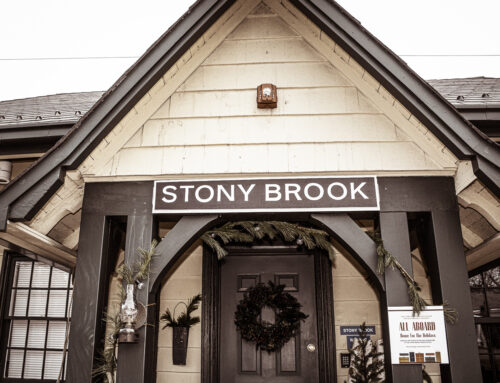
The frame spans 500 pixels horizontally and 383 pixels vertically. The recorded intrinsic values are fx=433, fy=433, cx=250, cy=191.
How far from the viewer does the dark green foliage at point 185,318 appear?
487 centimetres

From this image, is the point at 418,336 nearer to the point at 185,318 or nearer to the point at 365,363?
the point at 365,363

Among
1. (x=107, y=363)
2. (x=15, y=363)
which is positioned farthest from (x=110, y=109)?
(x=15, y=363)

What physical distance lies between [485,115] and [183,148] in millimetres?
3043

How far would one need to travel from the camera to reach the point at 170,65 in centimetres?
393

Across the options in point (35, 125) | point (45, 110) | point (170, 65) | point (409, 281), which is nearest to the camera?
point (409, 281)

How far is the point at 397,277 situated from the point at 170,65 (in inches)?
106

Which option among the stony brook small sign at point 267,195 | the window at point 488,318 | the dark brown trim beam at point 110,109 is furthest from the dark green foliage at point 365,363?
the dark brown trim beam at point 110,109

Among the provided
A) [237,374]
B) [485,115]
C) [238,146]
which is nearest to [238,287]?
[237,374]

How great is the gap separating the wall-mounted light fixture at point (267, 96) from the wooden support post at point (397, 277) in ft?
4.58

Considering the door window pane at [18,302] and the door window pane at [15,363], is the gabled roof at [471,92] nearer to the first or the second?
the door window pane at [18,302]

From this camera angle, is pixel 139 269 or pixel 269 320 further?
pixel 269 320

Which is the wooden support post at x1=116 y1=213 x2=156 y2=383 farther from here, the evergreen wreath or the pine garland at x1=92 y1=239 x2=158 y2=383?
the evergreen wreath

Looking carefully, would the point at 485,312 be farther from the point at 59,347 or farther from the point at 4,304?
the point at 4,304

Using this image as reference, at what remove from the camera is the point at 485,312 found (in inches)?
199
